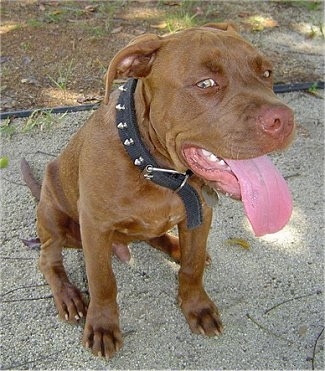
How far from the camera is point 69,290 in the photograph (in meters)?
3.53

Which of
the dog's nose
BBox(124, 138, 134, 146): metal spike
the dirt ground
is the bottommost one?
the dirt ground

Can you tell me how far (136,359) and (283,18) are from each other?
4.27 metres

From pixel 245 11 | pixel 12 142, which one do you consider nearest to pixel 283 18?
pixel 245 11

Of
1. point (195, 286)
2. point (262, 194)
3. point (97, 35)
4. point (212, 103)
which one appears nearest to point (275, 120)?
point (212, 103)

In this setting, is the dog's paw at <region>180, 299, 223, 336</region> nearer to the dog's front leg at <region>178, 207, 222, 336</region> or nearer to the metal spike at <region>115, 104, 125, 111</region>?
the dog's front leg at <region>178, 207, 222, 336</region>

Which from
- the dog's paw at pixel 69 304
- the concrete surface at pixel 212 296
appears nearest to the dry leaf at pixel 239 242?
the concrete surface at pixel 212 296

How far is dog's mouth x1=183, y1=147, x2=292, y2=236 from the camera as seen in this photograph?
8.96ft

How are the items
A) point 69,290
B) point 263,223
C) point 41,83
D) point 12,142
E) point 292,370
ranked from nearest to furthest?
point 263,223 < point 292,370 < point 69,290 < point 12,142 < point 41,83

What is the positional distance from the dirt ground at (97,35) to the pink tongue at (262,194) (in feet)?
8.68

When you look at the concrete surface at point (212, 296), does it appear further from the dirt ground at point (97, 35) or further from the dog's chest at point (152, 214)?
the dirt ground at point (97, 35)

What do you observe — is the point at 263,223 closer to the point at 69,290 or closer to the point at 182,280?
the point at 182,280

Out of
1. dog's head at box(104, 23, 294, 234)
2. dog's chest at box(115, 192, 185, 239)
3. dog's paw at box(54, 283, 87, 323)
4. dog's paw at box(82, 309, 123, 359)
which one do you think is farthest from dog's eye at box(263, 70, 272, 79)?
dog's paw at box(54, 283, 87, 323)

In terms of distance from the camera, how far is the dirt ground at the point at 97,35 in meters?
5.34

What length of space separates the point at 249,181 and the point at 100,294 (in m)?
1.00
